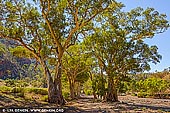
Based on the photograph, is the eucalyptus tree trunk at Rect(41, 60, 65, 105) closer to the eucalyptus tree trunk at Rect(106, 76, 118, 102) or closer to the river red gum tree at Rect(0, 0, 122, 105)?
the river red gum tree at Rect(0, 0, 122, 105)

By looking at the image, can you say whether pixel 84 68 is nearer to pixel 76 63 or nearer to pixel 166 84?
pixel 76 63

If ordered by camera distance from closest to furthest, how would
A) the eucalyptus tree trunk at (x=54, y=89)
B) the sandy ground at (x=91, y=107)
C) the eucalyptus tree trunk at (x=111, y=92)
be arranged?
the sandy ground at (x=91, y=107), the eucalyptus tree trunk at (x=54, y=89), the eucalyptus tree trunk at (x=111, y=92)

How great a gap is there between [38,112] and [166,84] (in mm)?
48148

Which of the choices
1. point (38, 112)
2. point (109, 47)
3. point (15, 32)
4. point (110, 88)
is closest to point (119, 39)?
point (109, 47)

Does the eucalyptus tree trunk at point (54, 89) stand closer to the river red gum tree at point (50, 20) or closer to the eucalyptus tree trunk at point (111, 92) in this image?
the river red gum tree at point (50, 20)

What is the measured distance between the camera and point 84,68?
3803 centimetres

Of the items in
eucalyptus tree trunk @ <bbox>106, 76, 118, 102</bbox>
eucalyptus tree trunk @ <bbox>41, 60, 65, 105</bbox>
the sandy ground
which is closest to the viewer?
the sandy ground

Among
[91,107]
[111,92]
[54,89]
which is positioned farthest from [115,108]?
[111,92]

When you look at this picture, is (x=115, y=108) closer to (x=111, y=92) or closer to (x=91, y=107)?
(x=91, y=107)

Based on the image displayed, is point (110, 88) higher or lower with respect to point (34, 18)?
lower

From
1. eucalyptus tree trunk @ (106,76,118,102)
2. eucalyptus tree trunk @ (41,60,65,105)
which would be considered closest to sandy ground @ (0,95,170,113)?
eucalyptus tree trunk @ (41,60,65,105)

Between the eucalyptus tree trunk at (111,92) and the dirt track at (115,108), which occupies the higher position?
the eucalyptus tree trunk at (111,92)

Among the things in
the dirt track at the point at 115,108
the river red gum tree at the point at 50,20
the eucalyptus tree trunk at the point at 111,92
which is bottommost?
the dirt track at the point at 115,108

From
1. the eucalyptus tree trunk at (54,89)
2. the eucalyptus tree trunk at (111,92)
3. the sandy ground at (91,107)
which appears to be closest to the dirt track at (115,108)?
the sandy ground at (91,107)
